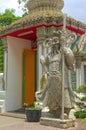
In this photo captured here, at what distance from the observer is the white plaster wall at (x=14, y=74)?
38.4 feet

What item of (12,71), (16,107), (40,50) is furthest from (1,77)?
(40,50)

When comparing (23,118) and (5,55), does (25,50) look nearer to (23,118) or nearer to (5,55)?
(5,55)

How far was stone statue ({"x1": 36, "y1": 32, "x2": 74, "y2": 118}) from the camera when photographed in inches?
302

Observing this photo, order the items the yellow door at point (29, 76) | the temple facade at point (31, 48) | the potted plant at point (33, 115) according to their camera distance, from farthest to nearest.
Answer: the yellow door at point (29, 76) < the temple facade at point (31, 48) < the potted plant at point (33, 115)

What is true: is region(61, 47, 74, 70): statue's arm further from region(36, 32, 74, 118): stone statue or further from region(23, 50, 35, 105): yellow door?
region(23, 50, 35, 105): yellow door

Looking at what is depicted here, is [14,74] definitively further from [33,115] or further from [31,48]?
[33,115]

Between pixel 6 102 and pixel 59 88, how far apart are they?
438 cm

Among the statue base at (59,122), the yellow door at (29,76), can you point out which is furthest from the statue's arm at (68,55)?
the yellow door at (29,76)

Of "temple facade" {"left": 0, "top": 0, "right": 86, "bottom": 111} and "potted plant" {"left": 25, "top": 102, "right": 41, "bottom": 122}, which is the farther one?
"temple facade" {"left": 0, "top": 0, "right": 86, "bottom": 111}

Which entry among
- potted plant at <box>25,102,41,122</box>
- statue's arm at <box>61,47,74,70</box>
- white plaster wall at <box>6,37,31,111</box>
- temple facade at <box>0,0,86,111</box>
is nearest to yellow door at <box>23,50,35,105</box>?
temple facade at <box>0,0,86,111</box>

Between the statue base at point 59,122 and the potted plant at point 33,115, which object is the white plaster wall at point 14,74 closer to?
the potted plant at point 33,115

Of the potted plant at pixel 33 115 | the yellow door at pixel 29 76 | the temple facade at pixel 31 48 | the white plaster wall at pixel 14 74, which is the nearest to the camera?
the potted plant at pixel 33 115

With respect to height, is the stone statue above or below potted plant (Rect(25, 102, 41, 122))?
above

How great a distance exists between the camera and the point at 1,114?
1095 centimetres
